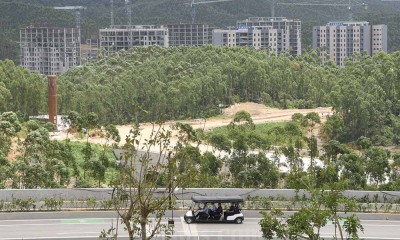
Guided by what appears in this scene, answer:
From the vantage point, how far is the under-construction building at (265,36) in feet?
288

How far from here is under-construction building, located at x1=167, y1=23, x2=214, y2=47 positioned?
314ft

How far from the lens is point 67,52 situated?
294ft

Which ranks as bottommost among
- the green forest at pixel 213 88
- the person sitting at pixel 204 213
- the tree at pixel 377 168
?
the person sitting at pixel 204 213

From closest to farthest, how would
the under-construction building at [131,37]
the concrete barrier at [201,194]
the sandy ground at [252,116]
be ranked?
the concrete barrier at [201,194], the sandy ground at [252,116], the under-construction building at [131,37]

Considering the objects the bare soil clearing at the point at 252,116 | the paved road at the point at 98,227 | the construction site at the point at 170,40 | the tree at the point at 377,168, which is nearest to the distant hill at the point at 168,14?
the construction site at the point at 170,40

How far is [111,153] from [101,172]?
21.3ft

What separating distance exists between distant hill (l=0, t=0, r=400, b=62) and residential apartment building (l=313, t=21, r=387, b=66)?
2893 mm

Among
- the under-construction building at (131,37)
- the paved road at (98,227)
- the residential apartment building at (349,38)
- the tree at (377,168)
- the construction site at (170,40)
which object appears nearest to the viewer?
the paved road at (98,227)

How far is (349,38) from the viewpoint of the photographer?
91438 mm

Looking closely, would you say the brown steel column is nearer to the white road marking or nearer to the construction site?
the white road marking

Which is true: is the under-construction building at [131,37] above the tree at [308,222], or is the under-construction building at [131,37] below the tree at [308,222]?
above

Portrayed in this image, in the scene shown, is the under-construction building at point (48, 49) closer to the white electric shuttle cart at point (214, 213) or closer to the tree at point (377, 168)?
the tree at point (377, 168)

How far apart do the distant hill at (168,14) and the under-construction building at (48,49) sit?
4.15 meters

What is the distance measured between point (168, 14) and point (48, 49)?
28.5 meters
